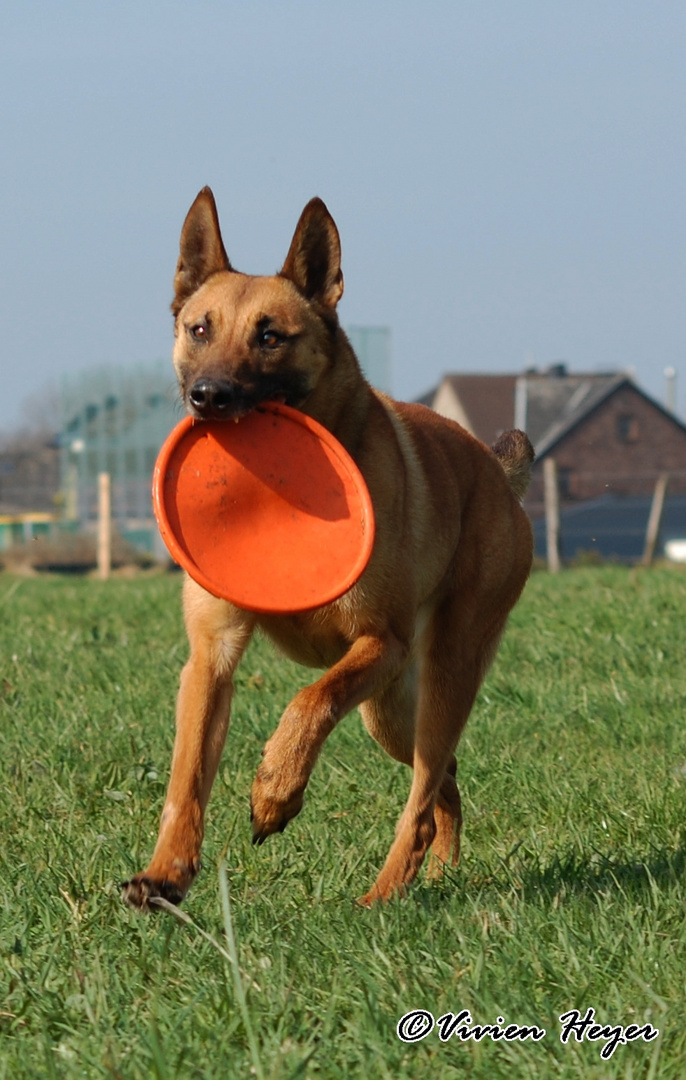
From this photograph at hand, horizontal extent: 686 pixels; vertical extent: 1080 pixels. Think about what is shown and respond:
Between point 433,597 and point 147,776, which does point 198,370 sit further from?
point 147,776

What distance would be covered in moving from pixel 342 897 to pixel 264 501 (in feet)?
4.18

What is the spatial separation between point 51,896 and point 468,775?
2125mm

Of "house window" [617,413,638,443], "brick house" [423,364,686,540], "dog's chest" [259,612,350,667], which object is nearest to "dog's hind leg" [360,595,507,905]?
"dog's chest" [259,612,350,667]

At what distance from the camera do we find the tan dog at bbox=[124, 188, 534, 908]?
390 cm

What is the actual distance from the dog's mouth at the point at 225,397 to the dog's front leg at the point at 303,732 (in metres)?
0.83

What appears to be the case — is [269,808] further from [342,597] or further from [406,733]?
[406,733]

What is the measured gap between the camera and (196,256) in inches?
193

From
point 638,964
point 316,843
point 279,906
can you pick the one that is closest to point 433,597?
point 316,843

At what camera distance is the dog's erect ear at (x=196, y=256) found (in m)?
4.86

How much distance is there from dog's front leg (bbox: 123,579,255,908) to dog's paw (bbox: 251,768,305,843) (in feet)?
0.75

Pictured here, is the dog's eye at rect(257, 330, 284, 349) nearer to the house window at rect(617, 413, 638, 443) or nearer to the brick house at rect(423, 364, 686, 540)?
the brick house at rect(423, 364, 686, 540)

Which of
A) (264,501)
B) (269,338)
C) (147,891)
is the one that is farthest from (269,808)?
(269,338)

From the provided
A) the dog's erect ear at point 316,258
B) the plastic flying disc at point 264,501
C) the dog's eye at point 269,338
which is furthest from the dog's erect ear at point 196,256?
the plastic flying disc at point 264,501

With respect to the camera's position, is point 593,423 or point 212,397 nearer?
point 212,397
